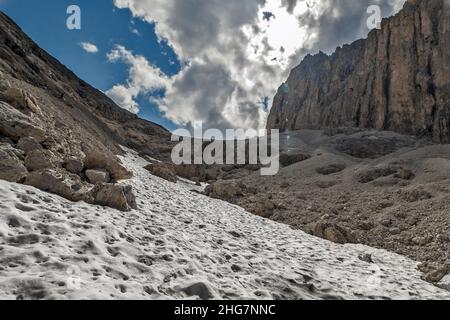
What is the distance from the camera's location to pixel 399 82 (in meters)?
69.9

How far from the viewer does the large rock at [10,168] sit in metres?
7.07

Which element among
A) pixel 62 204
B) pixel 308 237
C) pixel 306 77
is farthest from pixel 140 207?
pixel 306 77

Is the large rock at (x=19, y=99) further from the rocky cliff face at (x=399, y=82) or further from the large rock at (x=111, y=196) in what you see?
the rocky cliff face at (x=399, y=82)

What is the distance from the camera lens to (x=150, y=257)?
5.95 metres

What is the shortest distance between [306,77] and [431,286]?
113024 millimetres

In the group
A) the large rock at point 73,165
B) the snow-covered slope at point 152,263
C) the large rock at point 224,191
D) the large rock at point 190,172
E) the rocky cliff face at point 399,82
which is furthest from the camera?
the rocky cliff face at point 399,82

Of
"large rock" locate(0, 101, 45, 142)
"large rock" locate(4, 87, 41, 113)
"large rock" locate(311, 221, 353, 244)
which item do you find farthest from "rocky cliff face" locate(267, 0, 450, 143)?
"large rock" locate(0, 101, 45, 142)

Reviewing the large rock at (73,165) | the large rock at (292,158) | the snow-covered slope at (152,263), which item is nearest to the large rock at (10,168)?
the snow-covered slope at (152,263)

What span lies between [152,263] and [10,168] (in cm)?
437

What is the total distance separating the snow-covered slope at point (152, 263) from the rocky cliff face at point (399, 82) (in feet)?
201

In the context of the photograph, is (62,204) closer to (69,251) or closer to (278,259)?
(69,251)

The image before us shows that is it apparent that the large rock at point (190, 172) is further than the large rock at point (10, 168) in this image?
Yes

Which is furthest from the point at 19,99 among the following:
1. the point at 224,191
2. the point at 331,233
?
the point at 224,191

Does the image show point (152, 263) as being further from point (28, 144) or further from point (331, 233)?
point (331, 233)
